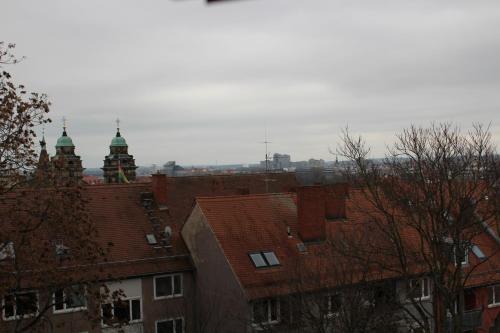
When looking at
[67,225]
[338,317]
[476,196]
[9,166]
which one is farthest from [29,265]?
[476,196]

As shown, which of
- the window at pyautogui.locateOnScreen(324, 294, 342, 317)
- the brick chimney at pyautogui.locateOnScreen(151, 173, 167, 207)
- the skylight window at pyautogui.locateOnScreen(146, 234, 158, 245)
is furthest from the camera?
the brick chimney at pyautogui.locateOnScreen(151, 173, 167, 207)

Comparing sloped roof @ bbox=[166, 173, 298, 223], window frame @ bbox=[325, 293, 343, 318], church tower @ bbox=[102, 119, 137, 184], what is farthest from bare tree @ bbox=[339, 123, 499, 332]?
church tower @ bbox=[102, 119, 137, 184]

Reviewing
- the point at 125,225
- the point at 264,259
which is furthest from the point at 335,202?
the point at 125,225

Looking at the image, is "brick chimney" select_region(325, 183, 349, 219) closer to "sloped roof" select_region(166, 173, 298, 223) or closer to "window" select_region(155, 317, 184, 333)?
"sloped roof" select_region(166, 173, 298, 223)

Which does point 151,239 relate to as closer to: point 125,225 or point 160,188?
point 125,225

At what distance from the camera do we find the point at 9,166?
14219mm

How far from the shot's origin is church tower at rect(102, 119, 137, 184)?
59.0 m

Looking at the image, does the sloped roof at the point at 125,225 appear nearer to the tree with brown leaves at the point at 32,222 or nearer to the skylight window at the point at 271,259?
the skylight window at the point at 271,259

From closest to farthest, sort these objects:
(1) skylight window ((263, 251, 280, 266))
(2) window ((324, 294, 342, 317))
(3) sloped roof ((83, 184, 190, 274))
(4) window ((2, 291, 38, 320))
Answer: (4) window ((2, 291, 38, 320)) < (2) window ((324, 294, 342, 317)) < (1) skylight window ((263, 251, 280, 266)) < (3) sloped roof ((83, 184, 190, 274))

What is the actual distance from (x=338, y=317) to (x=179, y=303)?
972 cm

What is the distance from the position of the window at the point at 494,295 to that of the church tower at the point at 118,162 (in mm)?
37307

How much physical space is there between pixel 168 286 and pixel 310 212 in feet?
24.3

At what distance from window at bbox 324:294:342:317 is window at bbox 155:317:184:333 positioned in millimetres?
7906

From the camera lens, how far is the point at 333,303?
20.6 meters
